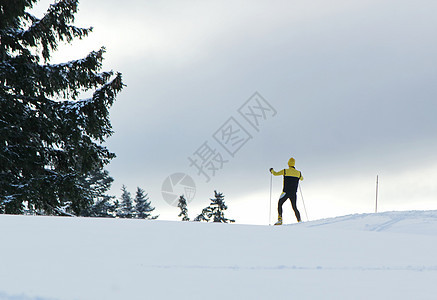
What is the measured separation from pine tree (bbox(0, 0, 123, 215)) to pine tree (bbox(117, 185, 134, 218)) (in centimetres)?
2739

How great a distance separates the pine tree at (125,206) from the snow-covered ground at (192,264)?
35944mm

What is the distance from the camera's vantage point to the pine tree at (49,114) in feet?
39.9

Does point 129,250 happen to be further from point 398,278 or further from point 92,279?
point 398,278

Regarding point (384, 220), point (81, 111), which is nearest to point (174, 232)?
point (384, 220)

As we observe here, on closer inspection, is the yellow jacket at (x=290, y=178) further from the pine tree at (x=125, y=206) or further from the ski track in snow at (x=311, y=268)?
the pine tree at (x=125, y=206)

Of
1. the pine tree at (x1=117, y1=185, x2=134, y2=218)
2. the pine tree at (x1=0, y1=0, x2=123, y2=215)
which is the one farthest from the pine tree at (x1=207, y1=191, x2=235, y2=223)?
the pine tree at (x1=0, y1=0, x2=123, y2=215)

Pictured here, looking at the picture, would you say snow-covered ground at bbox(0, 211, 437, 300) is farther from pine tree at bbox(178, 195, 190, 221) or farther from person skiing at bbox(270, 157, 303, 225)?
pine tree at bbox(178, 195, 190, 221)

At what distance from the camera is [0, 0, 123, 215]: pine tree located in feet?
39.9

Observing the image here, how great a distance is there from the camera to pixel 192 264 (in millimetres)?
3424

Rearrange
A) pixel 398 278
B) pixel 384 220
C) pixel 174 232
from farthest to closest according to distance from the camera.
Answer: pixel 384 220, pixel 174 232, pixel 398 278

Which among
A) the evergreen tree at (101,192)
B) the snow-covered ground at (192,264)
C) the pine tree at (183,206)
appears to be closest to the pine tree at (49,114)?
the snow-covered ground at (192,264)

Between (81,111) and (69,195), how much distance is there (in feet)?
7.38

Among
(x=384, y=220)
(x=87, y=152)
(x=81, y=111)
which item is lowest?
(x=384, y=220)

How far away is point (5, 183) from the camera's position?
38.9 ft
